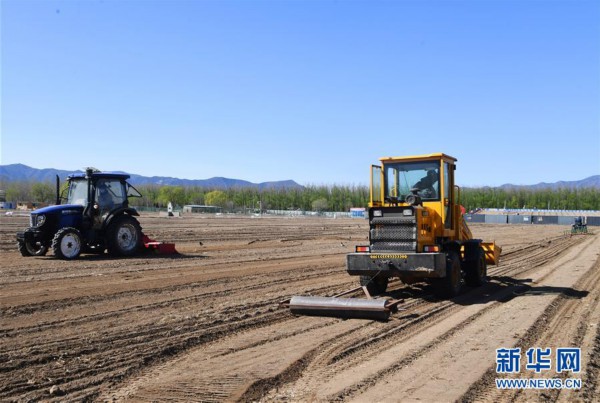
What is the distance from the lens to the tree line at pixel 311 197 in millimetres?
127750

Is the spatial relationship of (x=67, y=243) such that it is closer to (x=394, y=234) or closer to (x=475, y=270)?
(x=394, y=234)

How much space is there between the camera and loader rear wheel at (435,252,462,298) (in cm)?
1120

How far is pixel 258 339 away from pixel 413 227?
13.8 feet

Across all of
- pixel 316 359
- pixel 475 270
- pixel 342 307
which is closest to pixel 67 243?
pixel 342 307

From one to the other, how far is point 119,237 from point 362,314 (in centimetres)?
1070

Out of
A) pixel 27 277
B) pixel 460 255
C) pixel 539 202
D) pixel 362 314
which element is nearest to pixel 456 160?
pixel 460 255

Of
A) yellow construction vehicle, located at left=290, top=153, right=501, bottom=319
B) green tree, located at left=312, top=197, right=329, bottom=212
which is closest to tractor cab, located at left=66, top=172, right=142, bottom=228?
yellow construction vehicle, located at left=290, top=153, right=501, bottom=319

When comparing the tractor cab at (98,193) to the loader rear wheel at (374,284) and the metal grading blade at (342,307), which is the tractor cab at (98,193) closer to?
the loader rear wheel at (374,284)

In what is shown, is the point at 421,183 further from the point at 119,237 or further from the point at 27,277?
→ the point at 119,237

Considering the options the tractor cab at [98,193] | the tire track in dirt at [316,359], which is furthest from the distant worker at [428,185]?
the tractor cab at [98,193]

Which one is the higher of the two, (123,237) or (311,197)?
(311,197)

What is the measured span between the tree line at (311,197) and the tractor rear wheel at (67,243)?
10641 centimetres

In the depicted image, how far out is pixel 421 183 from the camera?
11594mm

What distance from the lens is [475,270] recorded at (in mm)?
13016
